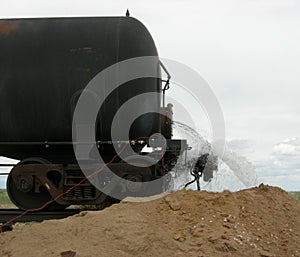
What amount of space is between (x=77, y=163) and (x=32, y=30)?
277cm

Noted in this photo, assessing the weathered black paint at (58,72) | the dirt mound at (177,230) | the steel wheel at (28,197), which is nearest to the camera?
the dirt mound at (177,230)

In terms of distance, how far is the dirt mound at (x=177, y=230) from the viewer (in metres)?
6.25

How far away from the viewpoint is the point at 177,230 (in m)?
6.58

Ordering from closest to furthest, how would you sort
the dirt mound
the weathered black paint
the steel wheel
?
the dirt mound → the weathered black paint → the steel wheel

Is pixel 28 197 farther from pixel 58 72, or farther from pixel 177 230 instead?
pixel 177 230

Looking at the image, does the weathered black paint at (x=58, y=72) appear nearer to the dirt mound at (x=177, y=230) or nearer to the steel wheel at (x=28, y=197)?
the steel wheel at (x=28, y=197)

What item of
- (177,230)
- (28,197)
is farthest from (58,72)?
(177,230)

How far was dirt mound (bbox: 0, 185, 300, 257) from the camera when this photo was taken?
6254mm

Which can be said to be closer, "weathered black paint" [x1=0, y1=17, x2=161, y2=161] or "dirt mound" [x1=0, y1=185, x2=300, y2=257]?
"dirt mound" [x1=0, y1=185, x2=300, y2=257]

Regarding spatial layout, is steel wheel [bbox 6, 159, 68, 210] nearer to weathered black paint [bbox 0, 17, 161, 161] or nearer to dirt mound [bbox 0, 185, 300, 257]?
weathered black paint [bbox 0, 17, 161, 161]

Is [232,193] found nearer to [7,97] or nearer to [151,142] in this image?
[151,142]

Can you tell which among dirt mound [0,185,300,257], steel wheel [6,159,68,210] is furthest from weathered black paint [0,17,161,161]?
dirt mound [0,185,300,257]

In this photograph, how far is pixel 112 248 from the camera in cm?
628

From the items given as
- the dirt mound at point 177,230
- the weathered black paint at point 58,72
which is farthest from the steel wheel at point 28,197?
the dirt mound at point 177,230
